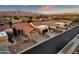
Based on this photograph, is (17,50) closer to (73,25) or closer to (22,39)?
(22,39)

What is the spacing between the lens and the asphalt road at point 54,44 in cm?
266

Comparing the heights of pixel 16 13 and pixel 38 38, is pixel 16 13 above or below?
above

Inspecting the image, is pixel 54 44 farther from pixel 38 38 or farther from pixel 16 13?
pixel 16 13

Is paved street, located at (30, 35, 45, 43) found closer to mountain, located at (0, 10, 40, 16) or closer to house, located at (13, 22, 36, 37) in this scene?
house, located at (13, 22, 36, 37)

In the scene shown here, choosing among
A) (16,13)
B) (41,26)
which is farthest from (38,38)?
(16,13)

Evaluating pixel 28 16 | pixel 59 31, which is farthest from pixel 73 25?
pixel 28 16

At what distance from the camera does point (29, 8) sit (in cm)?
264

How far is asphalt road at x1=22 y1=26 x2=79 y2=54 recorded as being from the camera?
2.66 meters

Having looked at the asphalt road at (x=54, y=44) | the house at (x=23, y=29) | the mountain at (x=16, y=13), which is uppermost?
the mountain at (x=16, y=13)

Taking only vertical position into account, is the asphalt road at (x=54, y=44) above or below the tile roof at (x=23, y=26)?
below

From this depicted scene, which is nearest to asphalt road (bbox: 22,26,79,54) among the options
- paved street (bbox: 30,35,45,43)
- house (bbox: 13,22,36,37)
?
paved street (bbox: 30,35,45,43)

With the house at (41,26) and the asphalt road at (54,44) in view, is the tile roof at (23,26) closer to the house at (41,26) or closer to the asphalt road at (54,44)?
the house at (41,26)

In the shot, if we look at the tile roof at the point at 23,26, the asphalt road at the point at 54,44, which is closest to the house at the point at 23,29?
the tile roof at the point at 23,26

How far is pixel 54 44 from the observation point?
2.67 meters
